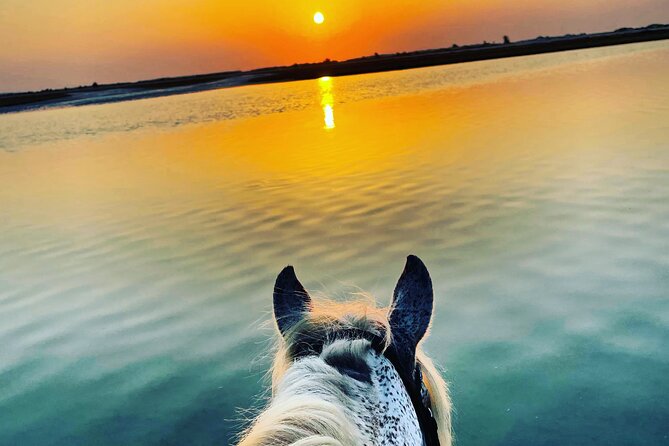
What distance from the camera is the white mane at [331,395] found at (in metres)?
1.09

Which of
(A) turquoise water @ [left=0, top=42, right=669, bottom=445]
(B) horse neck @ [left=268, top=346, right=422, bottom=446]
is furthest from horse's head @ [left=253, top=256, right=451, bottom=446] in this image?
(A) turquoise water @ [left=0, top=42, right=669, bottom=445]

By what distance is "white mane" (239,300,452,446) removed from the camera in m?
1.09

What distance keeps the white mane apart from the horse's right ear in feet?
0.15

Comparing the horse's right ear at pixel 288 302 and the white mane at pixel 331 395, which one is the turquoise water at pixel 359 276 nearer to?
the horse's right ear at pixel 288 302

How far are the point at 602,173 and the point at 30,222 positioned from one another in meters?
10.6

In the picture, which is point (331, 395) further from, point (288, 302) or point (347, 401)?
point (288, 302)

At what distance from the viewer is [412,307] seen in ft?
5.27

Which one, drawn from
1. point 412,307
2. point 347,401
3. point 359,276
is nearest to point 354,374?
point 347,401

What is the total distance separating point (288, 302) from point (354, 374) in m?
0.43

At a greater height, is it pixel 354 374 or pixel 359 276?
pixel 354 374

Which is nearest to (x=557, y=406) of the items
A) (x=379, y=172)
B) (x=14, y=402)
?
(x=14, y=402)

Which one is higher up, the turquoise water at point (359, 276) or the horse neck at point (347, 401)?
the horse neck at point (347, 401)

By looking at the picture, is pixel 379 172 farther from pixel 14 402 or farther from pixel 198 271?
pixel 14 402

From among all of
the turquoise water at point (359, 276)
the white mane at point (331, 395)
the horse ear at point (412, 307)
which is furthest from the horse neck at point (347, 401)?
the turquoise water at point (359, 276)
